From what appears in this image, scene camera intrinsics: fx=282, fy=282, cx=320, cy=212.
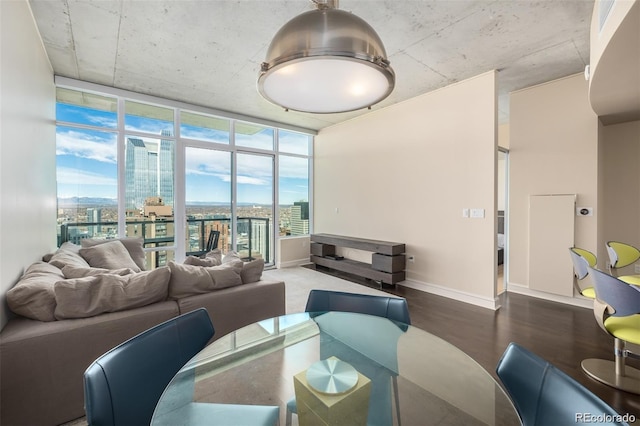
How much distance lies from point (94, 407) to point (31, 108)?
2.92 metres

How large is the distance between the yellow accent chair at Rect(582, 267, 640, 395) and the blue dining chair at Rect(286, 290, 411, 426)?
134 centimetres

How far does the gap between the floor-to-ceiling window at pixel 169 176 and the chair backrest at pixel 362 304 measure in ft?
12.1

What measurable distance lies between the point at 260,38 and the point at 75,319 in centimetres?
284

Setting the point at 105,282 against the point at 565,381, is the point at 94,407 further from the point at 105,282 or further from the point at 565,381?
the point at 565,381

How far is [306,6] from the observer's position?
243 centimetres

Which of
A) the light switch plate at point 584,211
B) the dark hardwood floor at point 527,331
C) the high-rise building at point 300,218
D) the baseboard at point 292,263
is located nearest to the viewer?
the dark hardwood floor at point 527,331

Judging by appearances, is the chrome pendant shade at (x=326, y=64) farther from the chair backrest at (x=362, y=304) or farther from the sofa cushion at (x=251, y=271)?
the sofa cushion at (x=251, y=271)

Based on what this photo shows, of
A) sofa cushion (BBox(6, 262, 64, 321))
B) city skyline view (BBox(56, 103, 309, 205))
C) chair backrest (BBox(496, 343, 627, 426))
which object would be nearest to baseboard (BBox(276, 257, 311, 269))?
city skyline view (BBox(56, 103, 309, 205))

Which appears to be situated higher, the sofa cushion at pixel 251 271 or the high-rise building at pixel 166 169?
the high-rise building at pixel 166 169

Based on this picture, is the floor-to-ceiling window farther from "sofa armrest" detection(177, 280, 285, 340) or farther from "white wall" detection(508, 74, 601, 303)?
"white wall" detection(508, 74, 601, 303)

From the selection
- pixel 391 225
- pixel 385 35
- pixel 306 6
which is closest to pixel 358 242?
pixel 391 225

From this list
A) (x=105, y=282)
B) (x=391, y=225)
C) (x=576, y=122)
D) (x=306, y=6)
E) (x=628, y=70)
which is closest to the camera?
(x=105, y=282)

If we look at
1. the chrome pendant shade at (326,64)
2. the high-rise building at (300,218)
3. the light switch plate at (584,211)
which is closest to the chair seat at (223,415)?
the chrome pendant shade at (326,64)

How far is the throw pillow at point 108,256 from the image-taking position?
10.5ft
